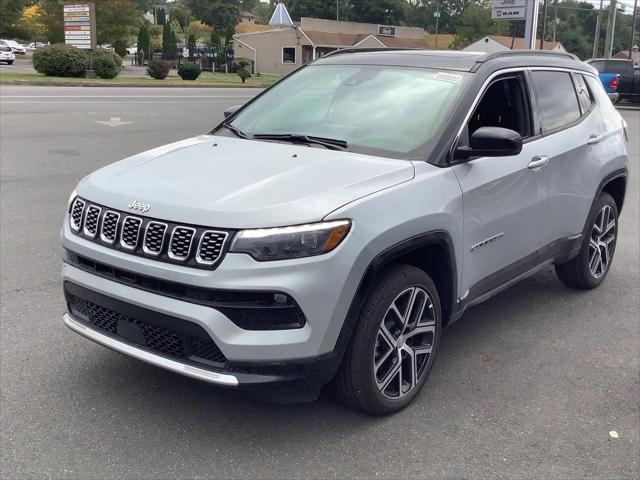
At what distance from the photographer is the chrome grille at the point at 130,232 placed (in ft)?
10.1

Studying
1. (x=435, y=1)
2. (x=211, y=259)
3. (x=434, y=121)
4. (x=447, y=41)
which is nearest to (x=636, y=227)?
(x=434, y=121)

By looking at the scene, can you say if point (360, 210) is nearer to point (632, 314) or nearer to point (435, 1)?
point (632, 314)

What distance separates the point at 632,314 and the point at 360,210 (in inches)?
122

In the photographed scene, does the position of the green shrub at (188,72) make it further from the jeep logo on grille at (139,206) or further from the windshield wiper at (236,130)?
the jeep logo on grille at (139,206)

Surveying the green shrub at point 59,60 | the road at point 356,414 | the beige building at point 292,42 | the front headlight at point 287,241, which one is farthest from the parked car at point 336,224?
the beige building at point 292,42

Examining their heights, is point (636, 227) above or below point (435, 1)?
below

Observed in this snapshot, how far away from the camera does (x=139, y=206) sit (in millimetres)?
3098

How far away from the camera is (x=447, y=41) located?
8956cm

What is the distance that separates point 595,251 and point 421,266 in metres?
2.46

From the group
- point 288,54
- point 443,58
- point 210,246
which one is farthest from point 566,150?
point 288,54

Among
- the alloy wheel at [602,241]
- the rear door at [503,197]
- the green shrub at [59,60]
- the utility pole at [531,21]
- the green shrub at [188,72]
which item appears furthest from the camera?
the green shrub at [188,72]

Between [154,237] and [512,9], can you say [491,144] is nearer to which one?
[154,237]

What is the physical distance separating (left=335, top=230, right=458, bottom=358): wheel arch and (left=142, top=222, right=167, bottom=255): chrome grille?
2.94 ft

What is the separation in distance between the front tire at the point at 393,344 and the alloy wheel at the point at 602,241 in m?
2.36
